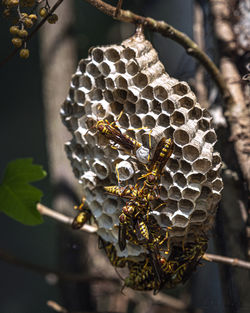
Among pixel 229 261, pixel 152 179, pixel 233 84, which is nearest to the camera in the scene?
pixel 152 179

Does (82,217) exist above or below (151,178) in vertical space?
below

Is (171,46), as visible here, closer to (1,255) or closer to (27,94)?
(1,255)

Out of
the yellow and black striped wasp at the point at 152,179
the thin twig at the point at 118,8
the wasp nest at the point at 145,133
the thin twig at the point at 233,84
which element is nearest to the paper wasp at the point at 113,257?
the wasp nest at the point at 145,133

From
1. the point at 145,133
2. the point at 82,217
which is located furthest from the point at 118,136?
the point at 82,217

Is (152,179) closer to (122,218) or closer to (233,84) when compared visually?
(122,218)

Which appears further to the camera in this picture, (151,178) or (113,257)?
(113,257)

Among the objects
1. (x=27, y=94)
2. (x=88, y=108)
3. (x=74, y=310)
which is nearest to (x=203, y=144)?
(x=88, y=108)

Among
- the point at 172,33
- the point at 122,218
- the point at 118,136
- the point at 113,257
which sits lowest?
the point at 113,257

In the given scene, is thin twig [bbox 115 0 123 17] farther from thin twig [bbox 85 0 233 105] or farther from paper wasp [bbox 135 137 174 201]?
paper wasp [bbox 135 137 174 201]
